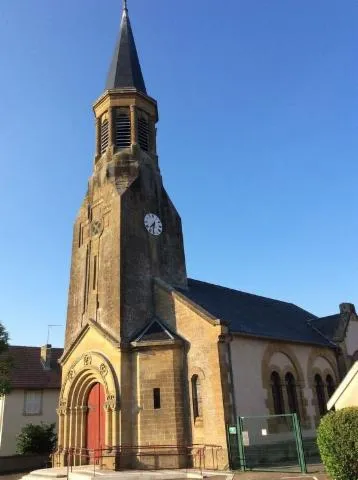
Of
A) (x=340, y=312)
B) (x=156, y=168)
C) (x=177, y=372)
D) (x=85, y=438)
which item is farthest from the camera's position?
(x=340, y=312)

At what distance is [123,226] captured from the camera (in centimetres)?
2056

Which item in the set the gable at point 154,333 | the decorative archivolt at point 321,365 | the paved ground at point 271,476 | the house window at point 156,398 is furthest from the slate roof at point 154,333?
the decorative archivolt at point 321,365

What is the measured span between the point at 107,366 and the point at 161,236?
24.0 feet

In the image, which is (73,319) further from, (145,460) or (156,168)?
(156,168)

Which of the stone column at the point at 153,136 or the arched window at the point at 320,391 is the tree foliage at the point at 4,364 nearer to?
the stone column at the point at 153,136

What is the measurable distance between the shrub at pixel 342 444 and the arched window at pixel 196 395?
6.98 meters

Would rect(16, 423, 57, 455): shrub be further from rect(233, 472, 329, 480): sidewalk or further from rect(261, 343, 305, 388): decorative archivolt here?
rect(233, 472, 329, 480): sidewalk

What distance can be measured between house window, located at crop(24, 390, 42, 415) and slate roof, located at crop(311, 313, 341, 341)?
63.8 feet

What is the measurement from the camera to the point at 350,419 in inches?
401

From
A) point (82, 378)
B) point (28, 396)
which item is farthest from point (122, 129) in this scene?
point (28, 396)

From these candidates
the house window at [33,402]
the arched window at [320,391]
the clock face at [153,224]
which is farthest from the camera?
the house window at [33,402]

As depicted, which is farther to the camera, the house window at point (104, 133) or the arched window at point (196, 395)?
the house window at point (104, 133)

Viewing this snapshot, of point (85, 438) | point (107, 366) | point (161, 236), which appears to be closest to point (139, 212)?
point (161, 236)

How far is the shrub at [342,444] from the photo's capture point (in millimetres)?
10000
